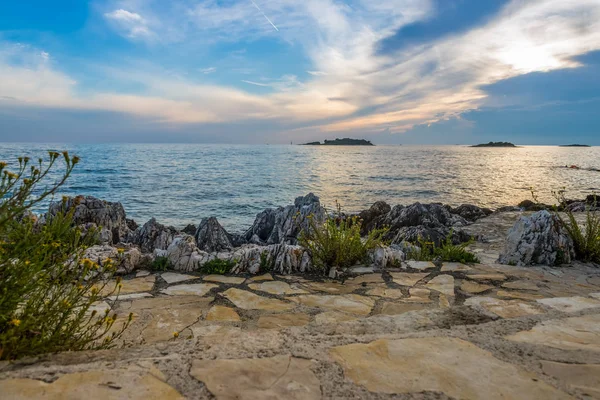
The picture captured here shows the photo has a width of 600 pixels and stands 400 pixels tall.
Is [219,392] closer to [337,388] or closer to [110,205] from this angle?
[337,388]

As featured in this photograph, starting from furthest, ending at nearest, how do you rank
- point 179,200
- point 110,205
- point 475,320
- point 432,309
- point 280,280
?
point 179,200, point 110,205, point 280,280, point 432,309, point 475,320

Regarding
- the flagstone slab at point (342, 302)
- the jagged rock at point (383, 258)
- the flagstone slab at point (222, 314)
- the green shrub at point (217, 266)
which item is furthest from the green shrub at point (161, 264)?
the jagged rock at point (383, 258)

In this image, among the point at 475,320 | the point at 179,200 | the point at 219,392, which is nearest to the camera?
the point at 219,392

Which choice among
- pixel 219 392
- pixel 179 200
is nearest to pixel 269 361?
pixel 219 392

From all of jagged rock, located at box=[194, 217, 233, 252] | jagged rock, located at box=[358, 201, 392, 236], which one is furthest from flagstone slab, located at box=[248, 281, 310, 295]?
jagged rock, located at box=[358, 201, 392, 236]

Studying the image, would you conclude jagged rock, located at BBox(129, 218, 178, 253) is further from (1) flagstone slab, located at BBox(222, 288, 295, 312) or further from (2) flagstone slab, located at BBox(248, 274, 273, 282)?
(1) flagstone slab, located at BBox(222, 288, 295, 312)

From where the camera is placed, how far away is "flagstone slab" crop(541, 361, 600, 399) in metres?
1.80

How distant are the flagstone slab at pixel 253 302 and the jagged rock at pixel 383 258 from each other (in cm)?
191

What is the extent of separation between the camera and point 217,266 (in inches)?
181

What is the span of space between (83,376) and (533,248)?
5.62 meters

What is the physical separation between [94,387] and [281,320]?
5.40 ft

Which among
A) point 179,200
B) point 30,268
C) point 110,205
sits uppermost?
point 30,268

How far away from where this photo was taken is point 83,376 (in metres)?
1.72

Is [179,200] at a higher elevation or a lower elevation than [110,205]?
lower
